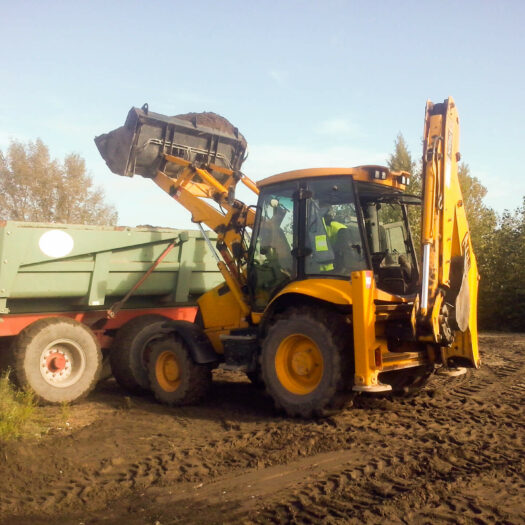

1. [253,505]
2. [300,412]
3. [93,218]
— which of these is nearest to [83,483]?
[253,505]

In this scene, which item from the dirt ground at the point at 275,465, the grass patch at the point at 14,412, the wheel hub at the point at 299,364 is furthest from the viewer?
the wheel hub at the point at 299,364

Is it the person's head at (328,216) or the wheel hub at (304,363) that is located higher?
the person's head at (328,216)

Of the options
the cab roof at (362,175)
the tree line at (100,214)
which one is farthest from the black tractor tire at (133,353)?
the tree line at (100,214)

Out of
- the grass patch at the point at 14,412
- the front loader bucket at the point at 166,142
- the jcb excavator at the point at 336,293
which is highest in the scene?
the front loader bucket at the point at 166,142

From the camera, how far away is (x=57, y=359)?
7.43 metres

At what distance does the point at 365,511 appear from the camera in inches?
147

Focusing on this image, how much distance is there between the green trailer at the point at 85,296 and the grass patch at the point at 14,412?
0.32 meters

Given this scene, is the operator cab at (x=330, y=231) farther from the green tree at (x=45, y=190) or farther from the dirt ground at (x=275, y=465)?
the green tree at (x=45, y=190)

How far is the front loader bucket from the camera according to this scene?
8.25m

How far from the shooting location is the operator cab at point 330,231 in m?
6.29

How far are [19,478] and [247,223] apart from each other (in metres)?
4.06

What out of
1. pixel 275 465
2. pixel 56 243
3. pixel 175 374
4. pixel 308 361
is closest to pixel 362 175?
pixel 308 361

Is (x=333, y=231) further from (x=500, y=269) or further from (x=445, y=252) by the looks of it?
(x=500, y=269)

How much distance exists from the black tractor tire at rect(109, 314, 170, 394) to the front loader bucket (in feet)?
6.56
